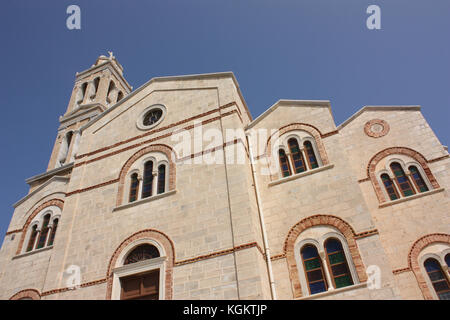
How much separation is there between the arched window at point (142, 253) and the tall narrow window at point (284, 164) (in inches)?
210

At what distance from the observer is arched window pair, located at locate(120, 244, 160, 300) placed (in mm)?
11680

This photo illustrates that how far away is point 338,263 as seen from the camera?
10734 millimetres

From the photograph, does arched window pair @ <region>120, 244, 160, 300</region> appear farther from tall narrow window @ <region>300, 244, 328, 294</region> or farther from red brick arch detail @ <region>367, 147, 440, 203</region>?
red brick arch detail @ <region>367, 147, 440, 203</region>

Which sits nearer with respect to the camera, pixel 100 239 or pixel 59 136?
pixel 100 239

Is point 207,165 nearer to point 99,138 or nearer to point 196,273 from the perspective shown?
point 196,273

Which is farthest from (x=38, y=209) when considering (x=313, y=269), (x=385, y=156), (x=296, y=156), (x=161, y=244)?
(x=385, y=156)

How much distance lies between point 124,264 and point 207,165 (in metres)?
4.46

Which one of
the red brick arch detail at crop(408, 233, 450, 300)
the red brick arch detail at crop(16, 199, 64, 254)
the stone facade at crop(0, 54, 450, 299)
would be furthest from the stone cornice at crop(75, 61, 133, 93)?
the red brick arch detail at crop(408, 233, 450, 300)

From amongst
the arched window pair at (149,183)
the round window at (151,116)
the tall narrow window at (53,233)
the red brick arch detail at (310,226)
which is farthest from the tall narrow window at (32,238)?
the red brick arch detail at (310,226)

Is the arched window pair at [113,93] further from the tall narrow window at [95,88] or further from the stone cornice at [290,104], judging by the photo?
the stone cornice at [290,104]

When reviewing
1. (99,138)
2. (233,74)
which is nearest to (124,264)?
(99,138)

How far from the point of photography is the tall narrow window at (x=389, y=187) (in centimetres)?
1324
